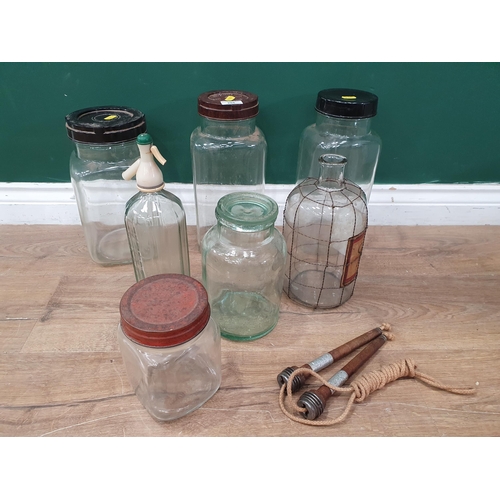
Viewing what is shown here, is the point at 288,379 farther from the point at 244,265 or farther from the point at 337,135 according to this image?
the point at 337,135

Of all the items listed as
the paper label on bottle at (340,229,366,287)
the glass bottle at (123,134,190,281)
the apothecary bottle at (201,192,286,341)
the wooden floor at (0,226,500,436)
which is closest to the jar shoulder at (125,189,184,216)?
the glass bottle at (123,134,190,281)

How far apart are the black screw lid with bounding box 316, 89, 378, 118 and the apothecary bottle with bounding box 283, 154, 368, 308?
0.49 ft

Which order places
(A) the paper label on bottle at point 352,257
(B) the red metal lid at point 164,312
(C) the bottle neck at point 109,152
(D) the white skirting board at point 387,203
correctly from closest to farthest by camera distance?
(B) the red metal lid at point 164,312, (A) the paper label on bottle at point 352,257, (C) the bottle neck at point 109,152, (D) the white skirting board at point 387,203

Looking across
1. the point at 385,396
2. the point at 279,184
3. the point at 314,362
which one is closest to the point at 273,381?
the point at 314,362

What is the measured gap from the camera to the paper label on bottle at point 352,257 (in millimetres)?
855

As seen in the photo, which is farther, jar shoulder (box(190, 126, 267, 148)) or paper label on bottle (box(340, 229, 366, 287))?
jar shoulder (box(190, 126, 267, 148))

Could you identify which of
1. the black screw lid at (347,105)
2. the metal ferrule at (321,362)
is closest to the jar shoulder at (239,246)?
the metal ferrule at (321,362)

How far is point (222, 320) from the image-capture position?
88 cm

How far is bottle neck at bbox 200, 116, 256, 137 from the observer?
996mm

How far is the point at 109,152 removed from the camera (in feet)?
3.28

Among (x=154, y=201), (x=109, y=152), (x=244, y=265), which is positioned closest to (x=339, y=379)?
(x=244, y=265)

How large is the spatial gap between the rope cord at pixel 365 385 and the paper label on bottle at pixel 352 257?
0.65 feet

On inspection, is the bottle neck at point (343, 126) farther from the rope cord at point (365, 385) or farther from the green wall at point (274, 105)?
the rope cord at point (365, 385)

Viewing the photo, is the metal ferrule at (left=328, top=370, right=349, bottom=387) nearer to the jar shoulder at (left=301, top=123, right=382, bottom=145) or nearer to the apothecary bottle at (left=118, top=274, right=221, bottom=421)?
the apothecary bottle at (left=118, top=274, right=221, bottom=421)
